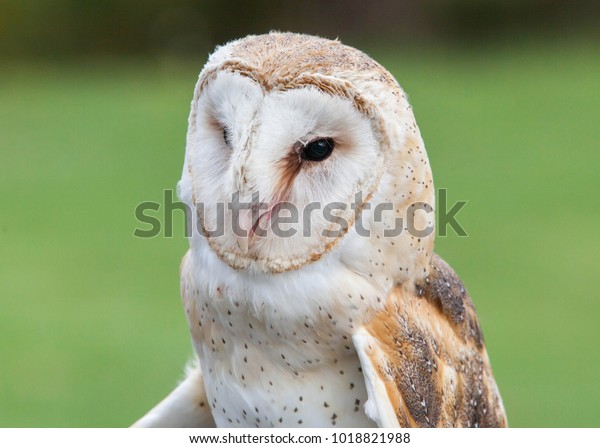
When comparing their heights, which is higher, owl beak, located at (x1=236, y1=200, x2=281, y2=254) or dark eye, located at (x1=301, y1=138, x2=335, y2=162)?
dark eye, located at (x1=301, y1=138, x2=335, y2=162)

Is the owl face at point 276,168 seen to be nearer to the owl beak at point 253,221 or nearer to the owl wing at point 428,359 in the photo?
the owl beak at point 253,221

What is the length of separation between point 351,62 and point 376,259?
28 cm

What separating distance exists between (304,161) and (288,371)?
0.32 m

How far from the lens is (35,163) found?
280 inches

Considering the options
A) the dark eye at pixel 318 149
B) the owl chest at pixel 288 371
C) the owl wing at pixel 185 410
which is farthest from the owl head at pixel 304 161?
the owl wing at pixel 185 410

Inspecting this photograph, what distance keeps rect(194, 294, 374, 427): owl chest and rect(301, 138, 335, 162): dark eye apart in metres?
0.24

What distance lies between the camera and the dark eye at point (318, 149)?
1312 mm

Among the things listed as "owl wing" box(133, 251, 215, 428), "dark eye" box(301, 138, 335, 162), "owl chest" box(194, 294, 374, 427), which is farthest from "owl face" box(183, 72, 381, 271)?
"owl wing" box(133, 251, 215, 428)

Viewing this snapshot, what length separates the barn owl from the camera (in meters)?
1.29

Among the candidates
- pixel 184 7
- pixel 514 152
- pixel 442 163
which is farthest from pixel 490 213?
pixel 184 7

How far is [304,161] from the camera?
132cm

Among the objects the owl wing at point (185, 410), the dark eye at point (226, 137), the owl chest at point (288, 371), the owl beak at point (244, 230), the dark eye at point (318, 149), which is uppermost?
the dark eye at point (226, 137)

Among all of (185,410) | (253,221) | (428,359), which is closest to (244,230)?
(253,221)

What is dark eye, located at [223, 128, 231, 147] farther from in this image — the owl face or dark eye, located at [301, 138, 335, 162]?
dark eye, located at [301, 138, 335, 162]
